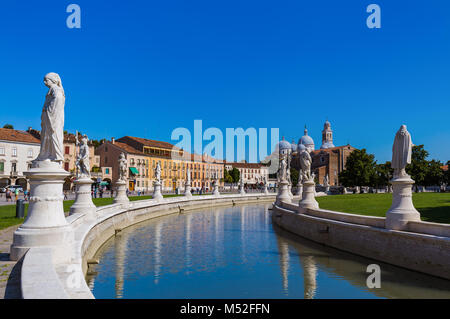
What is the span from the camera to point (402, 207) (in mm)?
11578

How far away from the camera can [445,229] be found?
9961mm

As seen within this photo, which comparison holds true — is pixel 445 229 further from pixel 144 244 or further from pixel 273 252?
pixel 144 244

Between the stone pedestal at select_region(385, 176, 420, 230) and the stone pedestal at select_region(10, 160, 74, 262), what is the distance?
960 centimetres

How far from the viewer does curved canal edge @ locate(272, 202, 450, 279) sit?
10.1m

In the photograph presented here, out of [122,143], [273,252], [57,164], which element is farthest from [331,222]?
[122,143]

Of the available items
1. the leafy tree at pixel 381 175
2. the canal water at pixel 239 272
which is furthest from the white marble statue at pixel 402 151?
the leafy tree at pixel 381 175

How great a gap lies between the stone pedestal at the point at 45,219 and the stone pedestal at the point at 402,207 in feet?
31.5

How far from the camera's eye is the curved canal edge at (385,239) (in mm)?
10055

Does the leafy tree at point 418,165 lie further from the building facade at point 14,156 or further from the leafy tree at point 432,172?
the building facade at point 14,156

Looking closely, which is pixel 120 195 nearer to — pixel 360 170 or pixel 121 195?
pixel 121 195

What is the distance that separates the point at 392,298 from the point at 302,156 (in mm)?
12112

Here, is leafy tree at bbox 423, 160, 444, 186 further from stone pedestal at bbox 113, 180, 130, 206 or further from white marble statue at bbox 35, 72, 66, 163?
white marble statue at bbox 35, 72, 66, 163

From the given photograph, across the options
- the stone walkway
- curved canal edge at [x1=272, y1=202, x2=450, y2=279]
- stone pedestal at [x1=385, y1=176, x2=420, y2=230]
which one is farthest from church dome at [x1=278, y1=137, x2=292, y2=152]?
the stone walkway

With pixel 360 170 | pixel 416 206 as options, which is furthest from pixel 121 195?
pixel 360 170
